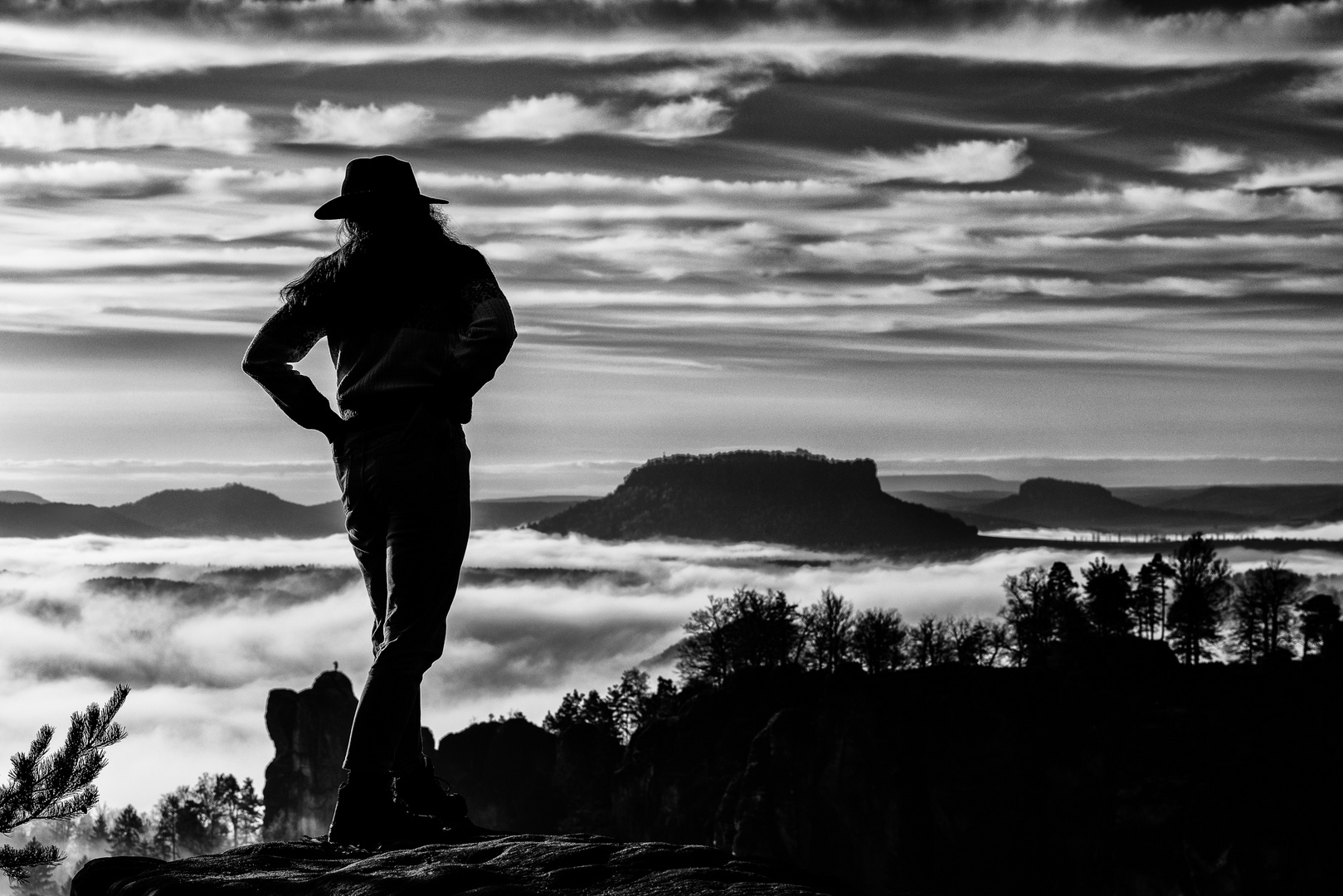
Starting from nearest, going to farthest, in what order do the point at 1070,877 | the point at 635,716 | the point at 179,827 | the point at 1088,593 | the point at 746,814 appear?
the point at 1070,877 < the point at 746,814 < the point at 1088,593 < the point at 635,716 < the point at 179,827

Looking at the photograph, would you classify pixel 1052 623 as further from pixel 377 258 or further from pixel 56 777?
pixel 377 258

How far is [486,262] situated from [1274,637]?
412ft

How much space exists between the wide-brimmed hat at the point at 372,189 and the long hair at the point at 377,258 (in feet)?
0.20

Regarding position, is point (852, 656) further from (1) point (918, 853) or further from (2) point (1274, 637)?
(2) point (1274, 637)

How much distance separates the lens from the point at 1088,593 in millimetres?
130625

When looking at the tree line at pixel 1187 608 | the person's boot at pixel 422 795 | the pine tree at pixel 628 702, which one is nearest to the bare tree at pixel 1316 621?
the tree line at pixel 1187 608

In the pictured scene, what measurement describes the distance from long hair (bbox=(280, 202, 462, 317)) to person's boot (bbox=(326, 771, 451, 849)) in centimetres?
296

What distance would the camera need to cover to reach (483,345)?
338 inches

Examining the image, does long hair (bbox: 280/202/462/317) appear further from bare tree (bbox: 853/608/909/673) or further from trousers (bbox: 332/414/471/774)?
bare tree (bbox: 853/608/909/673)

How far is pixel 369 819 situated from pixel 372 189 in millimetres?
4038

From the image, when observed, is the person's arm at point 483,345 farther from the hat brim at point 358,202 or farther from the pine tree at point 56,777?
the pine tree at point 56,777

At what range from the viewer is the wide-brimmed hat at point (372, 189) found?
921 cm

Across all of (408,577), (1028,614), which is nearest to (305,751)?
(1028,614)

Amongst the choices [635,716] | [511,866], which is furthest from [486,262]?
[635,716]
